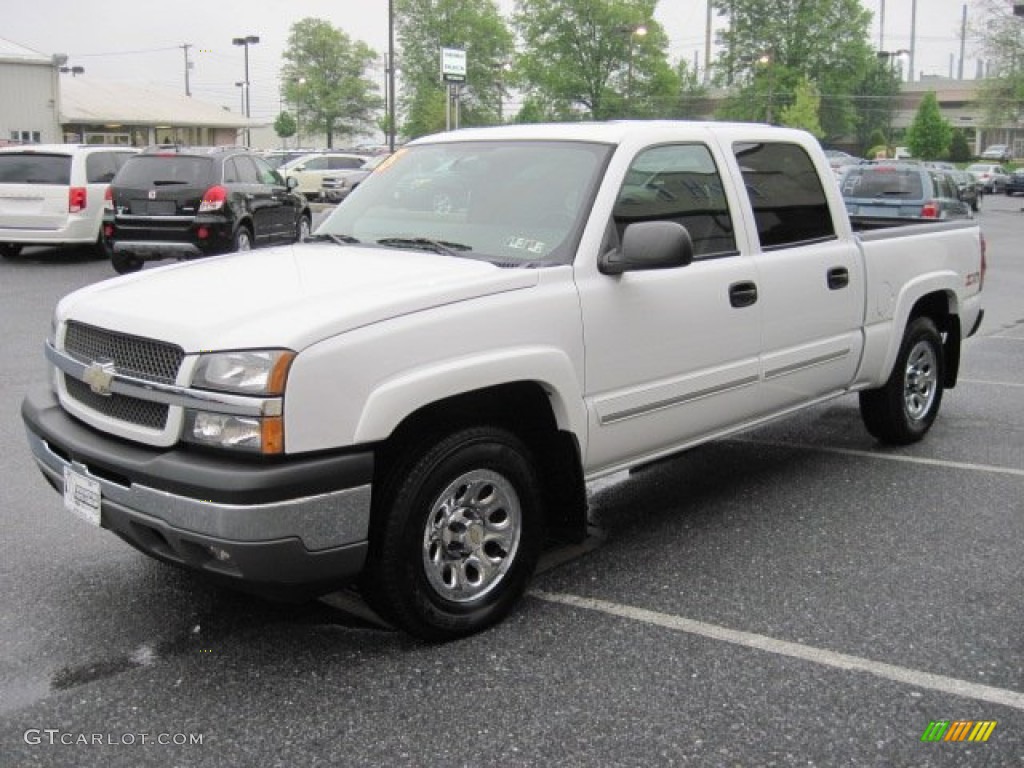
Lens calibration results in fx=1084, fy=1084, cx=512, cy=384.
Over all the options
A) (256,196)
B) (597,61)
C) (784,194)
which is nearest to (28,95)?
(256,196)

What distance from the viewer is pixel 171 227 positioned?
14.2 meters

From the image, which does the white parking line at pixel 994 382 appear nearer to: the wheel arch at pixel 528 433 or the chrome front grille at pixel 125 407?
the wheel arch at pixel 528 433

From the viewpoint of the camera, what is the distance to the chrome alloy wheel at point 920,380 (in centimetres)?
656

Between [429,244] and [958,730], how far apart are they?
2641mm

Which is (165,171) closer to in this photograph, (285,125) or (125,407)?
(125,407)

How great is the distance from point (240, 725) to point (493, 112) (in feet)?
249

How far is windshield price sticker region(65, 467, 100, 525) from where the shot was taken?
3695mm

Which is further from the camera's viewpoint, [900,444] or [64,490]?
[900,444]

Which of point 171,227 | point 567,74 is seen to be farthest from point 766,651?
point 567,74

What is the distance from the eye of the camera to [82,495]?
377 centimetres

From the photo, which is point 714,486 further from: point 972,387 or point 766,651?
point 972,387

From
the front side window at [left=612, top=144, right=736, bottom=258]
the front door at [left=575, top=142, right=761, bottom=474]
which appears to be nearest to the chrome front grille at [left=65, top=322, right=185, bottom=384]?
the front door at [left=575, top=142, right=761, bottom=474]

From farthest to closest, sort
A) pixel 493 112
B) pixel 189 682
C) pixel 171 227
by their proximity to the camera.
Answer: pixel 493 112, pixel 171 227, pixel 189 682

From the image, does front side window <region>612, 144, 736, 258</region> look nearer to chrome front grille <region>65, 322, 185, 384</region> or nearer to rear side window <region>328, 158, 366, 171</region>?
chrome front grille <region>65, 322, 185, 384</region>
